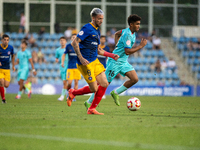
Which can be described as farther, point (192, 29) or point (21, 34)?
point (192, 29)

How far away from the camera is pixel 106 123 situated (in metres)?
7.04

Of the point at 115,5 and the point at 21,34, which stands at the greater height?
the point at 115,5

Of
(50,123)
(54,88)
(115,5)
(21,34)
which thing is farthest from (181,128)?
(115,5)

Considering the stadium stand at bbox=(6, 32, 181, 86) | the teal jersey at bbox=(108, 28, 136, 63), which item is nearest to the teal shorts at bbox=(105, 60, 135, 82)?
the teal jersey at bbox=(108, 28, 136, 63)

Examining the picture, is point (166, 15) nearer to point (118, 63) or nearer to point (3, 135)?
point (118, 63)

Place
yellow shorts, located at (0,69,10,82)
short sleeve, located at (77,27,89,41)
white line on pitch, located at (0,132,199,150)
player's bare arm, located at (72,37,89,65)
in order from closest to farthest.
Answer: white line on pitch, located at (0,132,199,150)
player's bare arm, located at (72,37,89,65)
short sleeve, located at (77,27,89,41)
yellow shorts, located at (0,69,10,82)

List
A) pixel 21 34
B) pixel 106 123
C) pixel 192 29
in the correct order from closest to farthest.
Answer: pixel 106 123 < pixel 21 34 < pixel 192 29

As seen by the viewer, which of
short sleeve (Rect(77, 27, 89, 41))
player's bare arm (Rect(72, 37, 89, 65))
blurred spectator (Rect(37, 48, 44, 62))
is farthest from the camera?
blurred spectator (Rect(37, 48, 44, 62))

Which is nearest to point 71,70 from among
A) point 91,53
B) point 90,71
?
point 91,53

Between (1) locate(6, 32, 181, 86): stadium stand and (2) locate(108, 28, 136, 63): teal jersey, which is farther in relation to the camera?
(1) locate(6, 32, 181, 86): stadium stand

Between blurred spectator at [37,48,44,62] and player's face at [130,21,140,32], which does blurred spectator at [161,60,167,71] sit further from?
player's face at [130,21,140,32]

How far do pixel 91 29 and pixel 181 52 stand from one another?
2163cm

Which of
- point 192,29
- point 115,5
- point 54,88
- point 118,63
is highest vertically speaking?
point 115,5

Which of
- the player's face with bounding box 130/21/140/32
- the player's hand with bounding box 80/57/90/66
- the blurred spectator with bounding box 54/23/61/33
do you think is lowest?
the player's hand with bounding box 80/57/90/66
